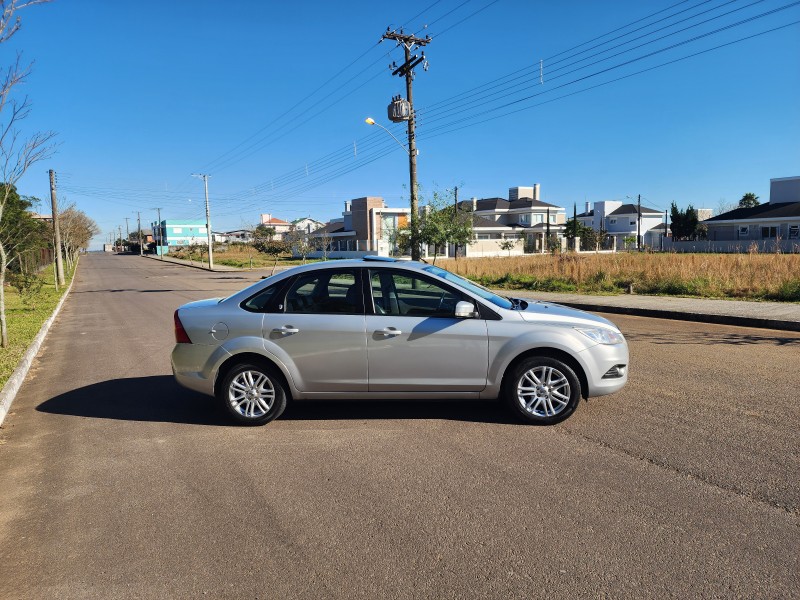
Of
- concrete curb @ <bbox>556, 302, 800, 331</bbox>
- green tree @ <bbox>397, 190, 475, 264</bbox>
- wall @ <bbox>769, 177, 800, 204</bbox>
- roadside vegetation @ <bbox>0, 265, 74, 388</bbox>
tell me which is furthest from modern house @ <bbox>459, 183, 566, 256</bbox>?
roadside vegetation @ <bbox>0, 265, 74, 388</bbox>

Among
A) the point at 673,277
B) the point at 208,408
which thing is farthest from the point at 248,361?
the point at 673,277

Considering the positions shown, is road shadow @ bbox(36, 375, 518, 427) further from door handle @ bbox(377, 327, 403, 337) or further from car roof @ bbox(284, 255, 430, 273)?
car roof @ bbox(284, 255, 430, 273)

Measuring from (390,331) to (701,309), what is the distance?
11.0 m

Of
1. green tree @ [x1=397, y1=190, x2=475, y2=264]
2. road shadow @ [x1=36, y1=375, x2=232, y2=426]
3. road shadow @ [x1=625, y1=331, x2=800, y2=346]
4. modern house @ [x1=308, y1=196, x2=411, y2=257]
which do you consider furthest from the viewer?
modern house @ [x1=308, y1=196, x2=411, y2=257]

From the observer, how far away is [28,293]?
55.9ft

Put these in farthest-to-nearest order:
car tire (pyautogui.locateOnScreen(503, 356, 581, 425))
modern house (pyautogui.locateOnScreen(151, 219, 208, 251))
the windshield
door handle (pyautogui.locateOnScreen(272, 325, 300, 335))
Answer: modern house (pyautogui.locateOnScreen(151, 219, 208, 251))
the windshield
door handle (pyautogui.locateOnScreen(272, 325, 300, 335))
car tire (pyautogui.locateOnScreen(503, 356, 581, 425))

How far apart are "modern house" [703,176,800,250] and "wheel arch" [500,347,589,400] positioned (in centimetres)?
5651

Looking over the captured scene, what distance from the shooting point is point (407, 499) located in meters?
4.02

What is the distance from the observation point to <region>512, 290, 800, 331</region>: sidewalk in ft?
39.2

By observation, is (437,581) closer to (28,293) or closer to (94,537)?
(94,537)

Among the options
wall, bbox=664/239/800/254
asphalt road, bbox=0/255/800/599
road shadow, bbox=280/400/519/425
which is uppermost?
wall, bbox=664/239/800/254

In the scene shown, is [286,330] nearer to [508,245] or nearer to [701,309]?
[701,309]

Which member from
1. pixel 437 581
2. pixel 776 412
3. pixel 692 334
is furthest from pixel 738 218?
pixel 437 581

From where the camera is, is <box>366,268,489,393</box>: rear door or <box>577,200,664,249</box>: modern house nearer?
<box>366,268,489,393</box>: rear door
